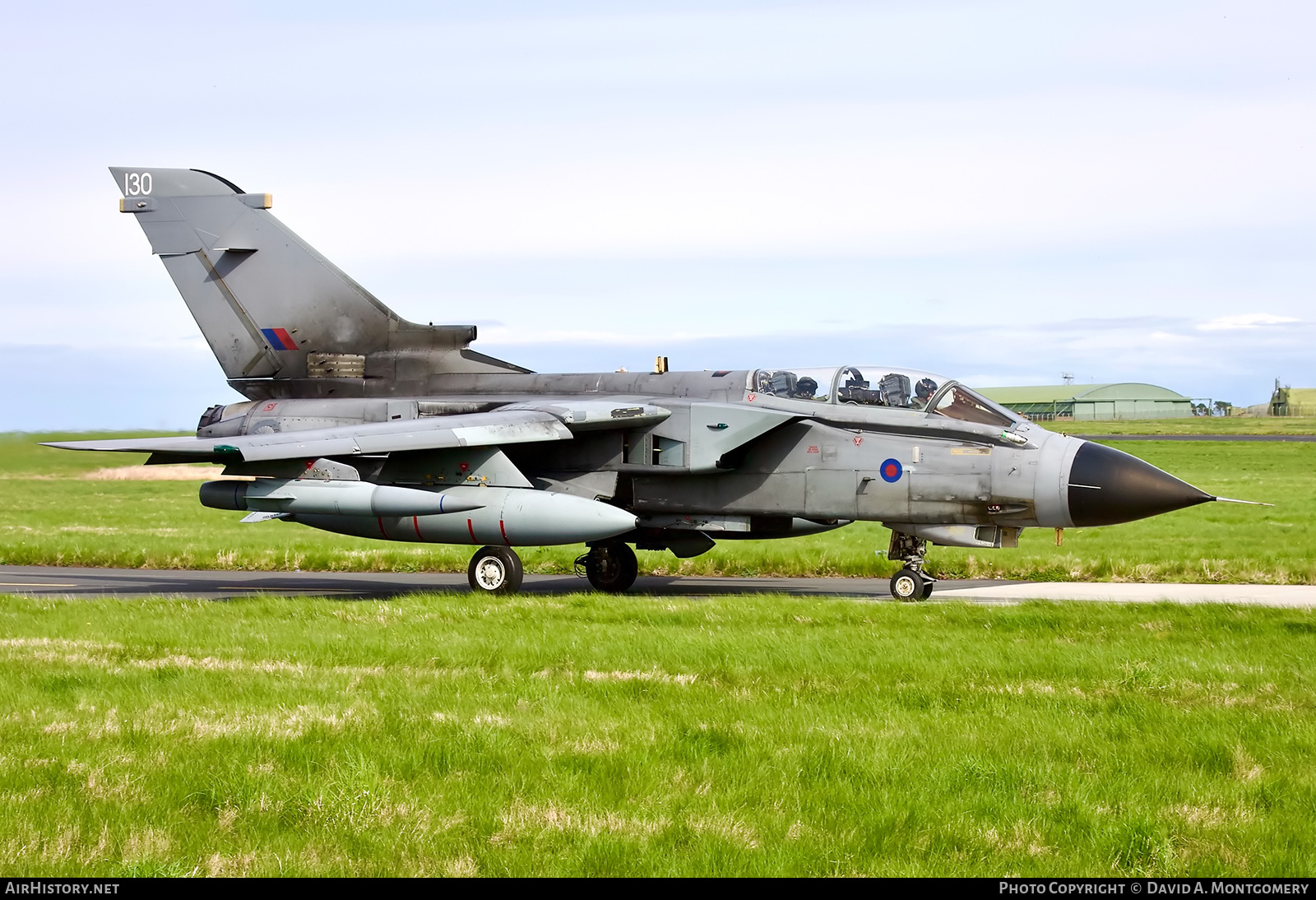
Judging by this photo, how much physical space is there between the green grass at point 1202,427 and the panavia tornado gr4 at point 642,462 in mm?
66406

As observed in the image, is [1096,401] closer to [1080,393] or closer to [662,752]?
[1080,393]

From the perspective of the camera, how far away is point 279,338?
19.8m

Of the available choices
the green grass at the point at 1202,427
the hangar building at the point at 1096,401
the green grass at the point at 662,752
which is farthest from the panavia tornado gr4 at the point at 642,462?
the hangar building at the point at 1096,401

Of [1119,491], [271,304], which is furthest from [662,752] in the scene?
[271,304]

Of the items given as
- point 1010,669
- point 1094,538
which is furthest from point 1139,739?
point 1094,538

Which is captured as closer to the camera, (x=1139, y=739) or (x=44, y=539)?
(x=1139, y=739)

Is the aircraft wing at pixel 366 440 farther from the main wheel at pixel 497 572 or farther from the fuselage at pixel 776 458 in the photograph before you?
the main wheel at pixel 497 572

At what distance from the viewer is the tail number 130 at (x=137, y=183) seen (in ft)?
65.9

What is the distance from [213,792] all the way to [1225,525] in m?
26.2

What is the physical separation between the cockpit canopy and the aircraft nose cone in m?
1.15

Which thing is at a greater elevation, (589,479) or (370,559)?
(589,479)

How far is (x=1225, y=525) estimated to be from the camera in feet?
91.2

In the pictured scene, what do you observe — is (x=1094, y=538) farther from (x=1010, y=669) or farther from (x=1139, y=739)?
(x=1139, y=739)

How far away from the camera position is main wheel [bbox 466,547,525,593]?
1688cm
